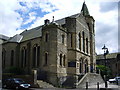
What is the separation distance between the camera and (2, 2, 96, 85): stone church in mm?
30719

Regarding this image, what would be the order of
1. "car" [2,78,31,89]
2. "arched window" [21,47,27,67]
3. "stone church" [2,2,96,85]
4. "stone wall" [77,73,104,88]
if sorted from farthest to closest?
"arched window" [21,47,27,67] → "stone church" [2,2,96,85] → "stone wall" [77,73,104,88] → "car" [2,78,31,89]

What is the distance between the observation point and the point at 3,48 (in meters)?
42.0

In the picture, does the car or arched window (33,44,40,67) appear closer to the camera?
the car

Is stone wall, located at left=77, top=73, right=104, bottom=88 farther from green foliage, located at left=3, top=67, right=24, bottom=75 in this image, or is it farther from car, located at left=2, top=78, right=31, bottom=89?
green foliage, located at left=3, top=67, right=24, bottom=75

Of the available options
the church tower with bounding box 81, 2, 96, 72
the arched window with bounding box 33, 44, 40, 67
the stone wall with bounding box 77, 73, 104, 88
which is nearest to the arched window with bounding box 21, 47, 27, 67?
the arched window with bounding box 33, 44, 40, 67

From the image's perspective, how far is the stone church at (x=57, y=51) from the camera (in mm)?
30719

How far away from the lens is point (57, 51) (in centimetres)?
3070

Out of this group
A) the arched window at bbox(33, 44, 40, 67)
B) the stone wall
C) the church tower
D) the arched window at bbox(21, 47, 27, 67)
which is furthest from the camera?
the church tower

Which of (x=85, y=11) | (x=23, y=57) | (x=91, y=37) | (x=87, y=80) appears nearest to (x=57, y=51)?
(x=87, y=80)

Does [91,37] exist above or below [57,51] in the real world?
above

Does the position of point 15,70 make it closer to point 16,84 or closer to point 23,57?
point 23,57

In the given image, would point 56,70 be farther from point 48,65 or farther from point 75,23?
point 75,23

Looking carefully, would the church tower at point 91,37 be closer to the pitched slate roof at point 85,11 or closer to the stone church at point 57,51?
the stone church at point 57,51

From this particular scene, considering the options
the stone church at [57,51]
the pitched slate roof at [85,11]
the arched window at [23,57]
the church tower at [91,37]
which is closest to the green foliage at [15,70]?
the stone church at [57,51]
